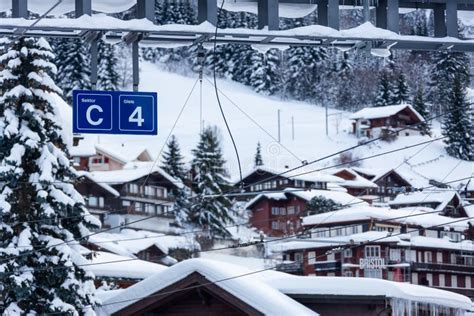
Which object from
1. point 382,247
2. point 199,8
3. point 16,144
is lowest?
point 382,247

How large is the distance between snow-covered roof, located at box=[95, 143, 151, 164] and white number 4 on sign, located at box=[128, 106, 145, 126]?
321 feet

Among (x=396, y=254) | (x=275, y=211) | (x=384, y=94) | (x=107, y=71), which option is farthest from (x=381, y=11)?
(x=107, y=71)

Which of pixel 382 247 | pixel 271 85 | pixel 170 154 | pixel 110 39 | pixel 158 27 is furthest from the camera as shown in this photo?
pixel 271 85

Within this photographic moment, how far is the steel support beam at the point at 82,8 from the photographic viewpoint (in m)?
18.4

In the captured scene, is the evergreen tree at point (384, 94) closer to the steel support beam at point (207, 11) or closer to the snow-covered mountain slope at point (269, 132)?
the snow-covered mountain slope at point (269, 132)

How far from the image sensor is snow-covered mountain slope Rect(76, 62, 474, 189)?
127500mm

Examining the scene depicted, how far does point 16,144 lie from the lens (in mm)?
30219

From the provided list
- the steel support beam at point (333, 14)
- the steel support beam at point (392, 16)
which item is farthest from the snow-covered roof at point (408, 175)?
the steel support beam at point (333, 14)

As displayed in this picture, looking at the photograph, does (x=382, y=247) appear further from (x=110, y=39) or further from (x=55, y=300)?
(x=110, y=39)

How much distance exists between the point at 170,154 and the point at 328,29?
89328mm

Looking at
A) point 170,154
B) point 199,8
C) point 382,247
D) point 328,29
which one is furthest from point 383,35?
point 170,154

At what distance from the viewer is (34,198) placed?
1196 inches

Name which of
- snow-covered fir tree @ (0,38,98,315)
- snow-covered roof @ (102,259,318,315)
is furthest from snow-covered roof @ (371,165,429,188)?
snow-covered fir tree @ (0,38,98,315)

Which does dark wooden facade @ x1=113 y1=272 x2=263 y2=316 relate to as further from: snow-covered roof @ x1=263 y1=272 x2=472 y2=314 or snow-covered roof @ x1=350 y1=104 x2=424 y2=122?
snow-covered roof @ x1=350 y1=104 x2=424 y2=122
